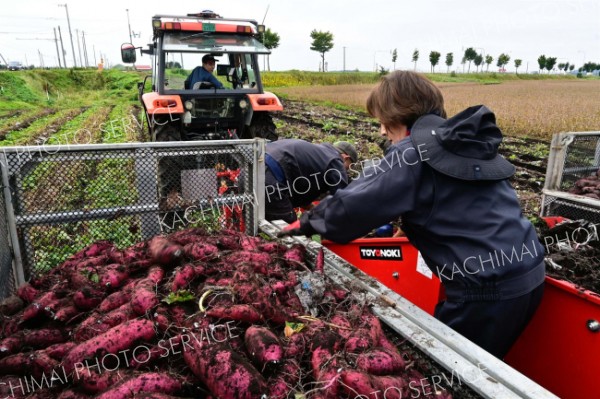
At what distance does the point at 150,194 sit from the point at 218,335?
4.54ft

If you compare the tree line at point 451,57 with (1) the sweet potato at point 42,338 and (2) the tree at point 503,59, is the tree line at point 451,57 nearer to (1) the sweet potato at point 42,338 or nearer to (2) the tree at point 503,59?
(2) the tree at point 503,59

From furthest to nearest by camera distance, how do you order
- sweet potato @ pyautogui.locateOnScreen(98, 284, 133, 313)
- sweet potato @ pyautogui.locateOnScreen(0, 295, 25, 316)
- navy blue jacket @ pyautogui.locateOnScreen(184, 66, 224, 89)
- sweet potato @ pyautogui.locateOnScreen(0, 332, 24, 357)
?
Answer: navy blue jacket @ pyautogui.locateOnScreen(184, 66, 224, 89) → sweet potato @ pyautogui.locateOnScreen(0, 295, 25, 316) → sweet potato @ pyautogui.locateOnScreen(98, 284, 133, 313) → sweet potato @ pyautogui.locateOnScreen(0, 332, 24, 357)

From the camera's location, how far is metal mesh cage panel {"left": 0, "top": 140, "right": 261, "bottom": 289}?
2.58 metres

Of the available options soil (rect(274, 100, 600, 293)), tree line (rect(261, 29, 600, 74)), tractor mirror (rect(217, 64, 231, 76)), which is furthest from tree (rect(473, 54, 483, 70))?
tractor mirror (rect(217, 64, 231, 76))

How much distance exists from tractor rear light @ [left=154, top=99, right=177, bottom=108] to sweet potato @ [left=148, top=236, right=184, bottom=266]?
4205 mm

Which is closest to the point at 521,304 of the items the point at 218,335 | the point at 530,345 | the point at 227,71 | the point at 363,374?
the point at 530,345

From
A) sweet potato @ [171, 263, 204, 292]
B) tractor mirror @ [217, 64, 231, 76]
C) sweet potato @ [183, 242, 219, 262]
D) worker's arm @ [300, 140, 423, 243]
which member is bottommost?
sweet potato @ [171, 263, 204, 292]

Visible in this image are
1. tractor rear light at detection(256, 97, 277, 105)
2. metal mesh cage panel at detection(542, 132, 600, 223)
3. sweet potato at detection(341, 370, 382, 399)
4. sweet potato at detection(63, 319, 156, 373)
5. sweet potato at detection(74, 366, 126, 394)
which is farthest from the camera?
tractor rear light at detection(256, 97, 277, 105)

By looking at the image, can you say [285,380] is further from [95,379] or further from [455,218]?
[455,218]

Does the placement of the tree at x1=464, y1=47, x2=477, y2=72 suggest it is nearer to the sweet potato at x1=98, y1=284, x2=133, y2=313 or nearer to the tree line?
the tree line

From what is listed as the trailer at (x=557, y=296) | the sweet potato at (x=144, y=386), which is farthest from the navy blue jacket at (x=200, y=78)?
the sweet potato at (x=144, y=386)

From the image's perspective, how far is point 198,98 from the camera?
21.8 ft

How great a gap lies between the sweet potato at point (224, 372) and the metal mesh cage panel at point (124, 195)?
140cm

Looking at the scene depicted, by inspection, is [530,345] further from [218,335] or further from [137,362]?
[137,362]
